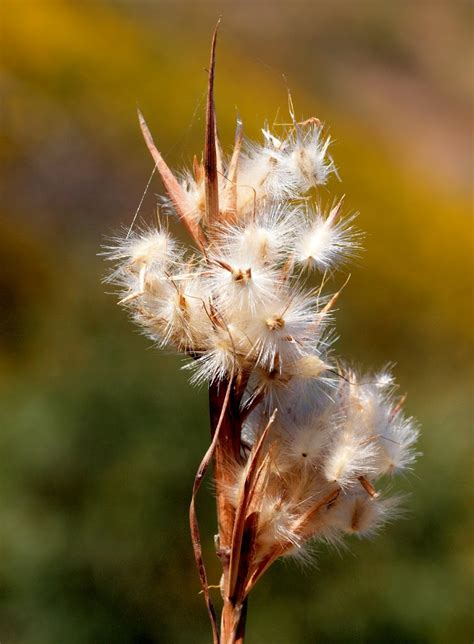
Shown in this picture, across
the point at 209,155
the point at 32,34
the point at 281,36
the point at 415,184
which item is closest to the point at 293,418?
the point at 209,155

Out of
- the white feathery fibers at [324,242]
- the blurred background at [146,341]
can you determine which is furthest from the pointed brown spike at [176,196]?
the blurred background at [146,341]

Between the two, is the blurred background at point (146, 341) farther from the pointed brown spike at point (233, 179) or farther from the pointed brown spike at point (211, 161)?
the pointed brown spike at point (211, 161)

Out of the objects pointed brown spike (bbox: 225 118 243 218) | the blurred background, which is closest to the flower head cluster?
pointed brown spike (bbox: 225 118 243 218)

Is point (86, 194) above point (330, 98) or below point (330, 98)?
below

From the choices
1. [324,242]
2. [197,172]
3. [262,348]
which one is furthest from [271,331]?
[197,172]

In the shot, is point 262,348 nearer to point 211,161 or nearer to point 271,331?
point 271,331

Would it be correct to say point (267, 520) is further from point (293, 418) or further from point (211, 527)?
point (211, 527)

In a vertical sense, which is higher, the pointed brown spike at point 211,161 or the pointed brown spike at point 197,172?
the pointed brown spike at point 197,172

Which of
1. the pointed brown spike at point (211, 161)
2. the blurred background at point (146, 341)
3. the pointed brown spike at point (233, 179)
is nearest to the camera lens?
the pointed brown spike at point (211, 161)
